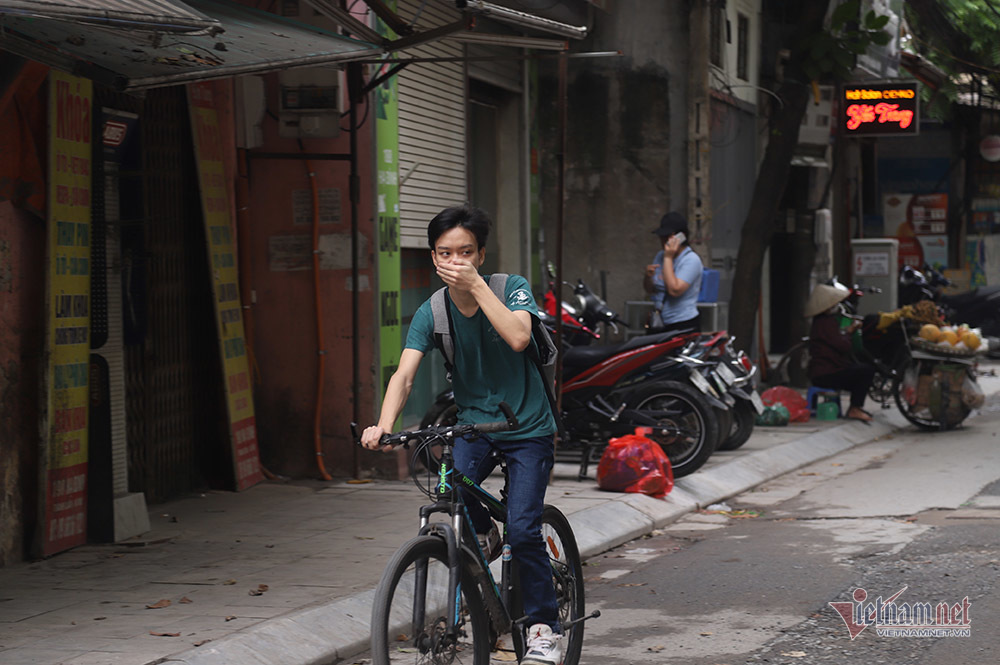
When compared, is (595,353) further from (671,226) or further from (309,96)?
(309,96)

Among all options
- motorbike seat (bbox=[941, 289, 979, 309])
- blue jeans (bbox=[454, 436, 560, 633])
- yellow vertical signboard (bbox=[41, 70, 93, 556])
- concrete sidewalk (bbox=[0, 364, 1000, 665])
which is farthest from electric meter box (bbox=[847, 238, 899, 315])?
blue jeans (bbox=[454, 436, 560, 633])

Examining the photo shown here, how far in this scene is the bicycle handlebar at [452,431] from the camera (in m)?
4.16

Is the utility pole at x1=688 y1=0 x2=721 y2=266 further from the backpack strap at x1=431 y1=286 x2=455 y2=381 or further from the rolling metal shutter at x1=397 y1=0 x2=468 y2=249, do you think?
the backpack strap at x1=431 y1=286 x2=455 y2=381

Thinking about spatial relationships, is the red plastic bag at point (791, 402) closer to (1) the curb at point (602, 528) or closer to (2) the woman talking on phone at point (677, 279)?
(1) the curb at point (602, 528)

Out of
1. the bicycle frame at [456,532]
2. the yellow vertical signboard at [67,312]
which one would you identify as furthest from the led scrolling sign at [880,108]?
the bicycle frame at [456,532]

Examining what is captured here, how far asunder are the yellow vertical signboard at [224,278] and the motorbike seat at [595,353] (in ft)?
7.92

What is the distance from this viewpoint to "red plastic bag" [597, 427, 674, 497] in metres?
8.98

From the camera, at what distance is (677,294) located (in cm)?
1091

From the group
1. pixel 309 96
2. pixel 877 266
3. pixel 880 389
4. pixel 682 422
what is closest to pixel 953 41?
pixel 877 266

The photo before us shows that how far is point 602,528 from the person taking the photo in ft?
26.1

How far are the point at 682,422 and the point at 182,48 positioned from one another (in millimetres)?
5065

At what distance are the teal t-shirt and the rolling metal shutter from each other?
584 cm

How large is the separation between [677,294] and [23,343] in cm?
569

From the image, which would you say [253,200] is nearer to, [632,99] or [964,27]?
[632,99]
